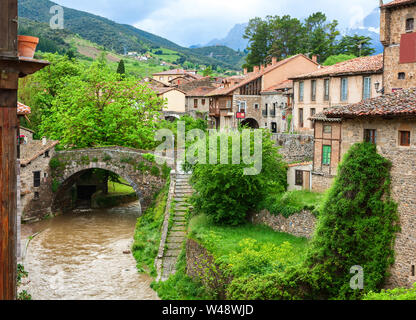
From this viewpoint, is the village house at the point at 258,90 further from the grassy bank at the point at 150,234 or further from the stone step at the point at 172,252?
the stone step at the point at 172,252

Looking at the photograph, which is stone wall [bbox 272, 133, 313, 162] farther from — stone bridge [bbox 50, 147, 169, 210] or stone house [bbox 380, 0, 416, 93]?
stone bridge [bbox 50, 147, 169, 210]

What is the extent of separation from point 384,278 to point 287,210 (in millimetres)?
8019

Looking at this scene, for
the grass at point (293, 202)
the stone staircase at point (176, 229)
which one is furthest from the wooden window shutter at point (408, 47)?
the stone staircase at point (176, 229)

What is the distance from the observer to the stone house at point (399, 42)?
25.3 metres

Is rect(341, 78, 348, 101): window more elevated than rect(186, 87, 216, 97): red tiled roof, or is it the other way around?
rect(186, 87, 216, 97): red tiled roof

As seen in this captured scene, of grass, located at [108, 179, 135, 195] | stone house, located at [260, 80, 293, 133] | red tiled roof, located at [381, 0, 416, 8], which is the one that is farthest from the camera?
grass, located at [108, 179, 135, 195]

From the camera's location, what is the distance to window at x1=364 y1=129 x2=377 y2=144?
16.5m

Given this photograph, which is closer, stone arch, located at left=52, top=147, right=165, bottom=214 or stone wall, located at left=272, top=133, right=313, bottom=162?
stone wall, located at left=272, top=133, right=313, bottom=162

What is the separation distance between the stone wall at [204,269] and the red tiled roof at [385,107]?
7789 millimetres

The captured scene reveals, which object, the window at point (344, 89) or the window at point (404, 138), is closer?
the window at point (404, 138)

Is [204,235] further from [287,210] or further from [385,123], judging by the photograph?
[385,123]

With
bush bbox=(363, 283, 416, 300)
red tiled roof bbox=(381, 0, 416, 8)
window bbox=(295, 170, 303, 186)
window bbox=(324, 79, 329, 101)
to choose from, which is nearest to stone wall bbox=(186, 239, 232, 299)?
bush bbox=(363, 283, 416, 300)

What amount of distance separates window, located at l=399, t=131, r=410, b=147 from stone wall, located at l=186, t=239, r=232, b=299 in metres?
8.30
